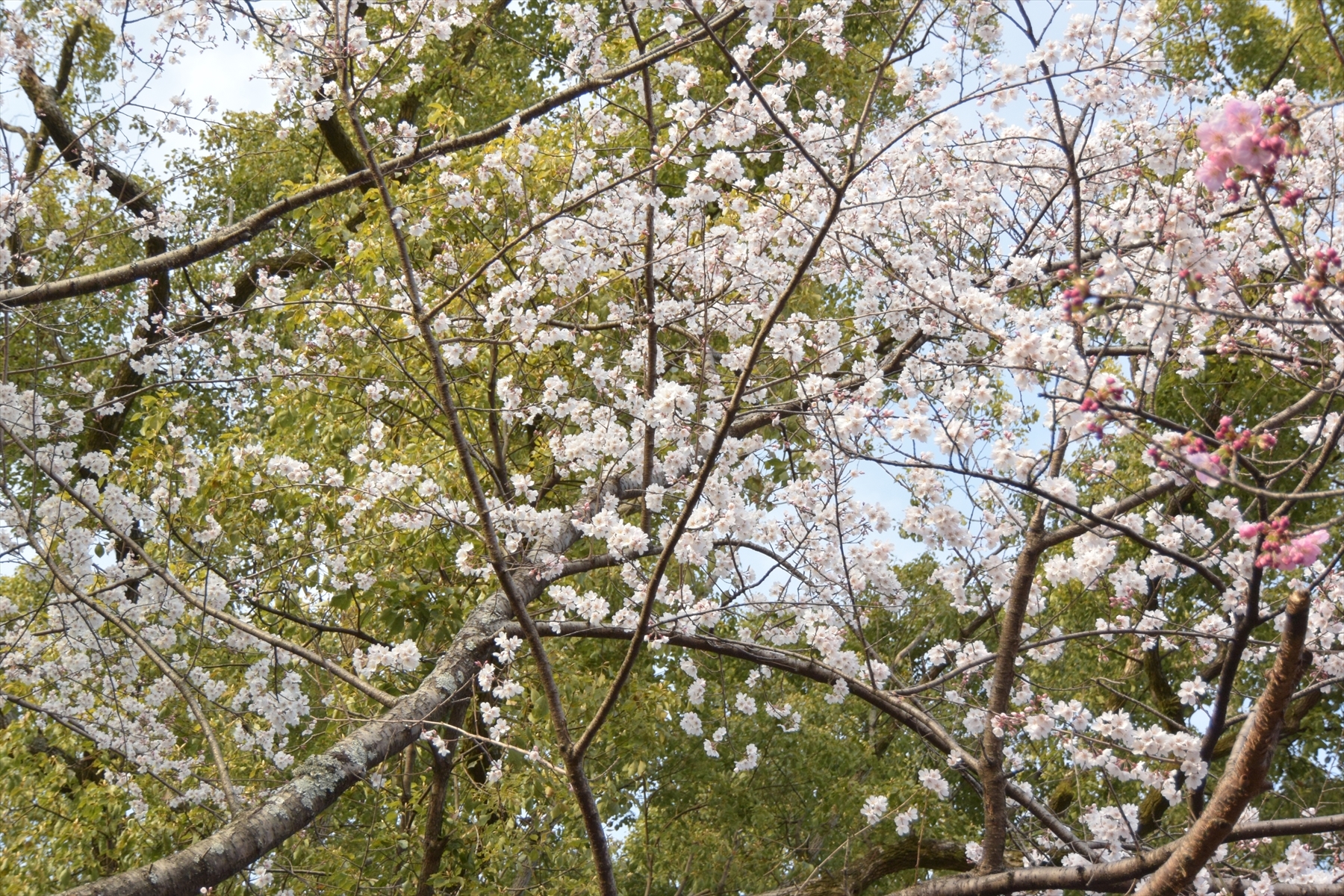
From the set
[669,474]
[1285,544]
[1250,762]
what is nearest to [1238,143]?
[1285,544]

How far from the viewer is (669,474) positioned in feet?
15.9

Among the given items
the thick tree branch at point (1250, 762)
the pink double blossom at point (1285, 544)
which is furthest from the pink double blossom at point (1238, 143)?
the thick tree branch at point (1250, 762)

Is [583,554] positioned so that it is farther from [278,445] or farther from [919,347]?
[919,347]

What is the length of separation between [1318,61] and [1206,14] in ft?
15.4

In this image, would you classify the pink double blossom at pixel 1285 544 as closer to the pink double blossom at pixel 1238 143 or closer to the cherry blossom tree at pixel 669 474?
the cherry blossom tree at pixel 669 474

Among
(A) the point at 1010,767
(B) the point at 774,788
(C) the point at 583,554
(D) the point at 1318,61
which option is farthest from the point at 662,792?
(D) the point at 1318,61

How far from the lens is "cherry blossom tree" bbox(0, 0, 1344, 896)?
3.68 metres

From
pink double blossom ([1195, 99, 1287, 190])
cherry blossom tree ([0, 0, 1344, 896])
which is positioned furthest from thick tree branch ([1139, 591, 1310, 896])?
pink double blossom ([1195, 99, 1287, 190])

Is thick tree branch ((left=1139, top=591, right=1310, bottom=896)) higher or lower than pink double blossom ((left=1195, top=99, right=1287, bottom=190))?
lower

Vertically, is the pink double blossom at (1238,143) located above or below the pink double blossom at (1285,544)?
above

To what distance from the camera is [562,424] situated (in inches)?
239

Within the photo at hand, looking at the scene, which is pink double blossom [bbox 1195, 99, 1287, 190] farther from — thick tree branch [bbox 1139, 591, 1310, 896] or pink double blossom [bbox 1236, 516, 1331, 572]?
thick tree branch [bbox 1139, 591, 1310, 896]

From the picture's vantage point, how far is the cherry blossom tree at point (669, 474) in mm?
3680

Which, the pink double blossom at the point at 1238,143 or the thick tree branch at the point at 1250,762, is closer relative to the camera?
the pink double blossom at the point at 1238,143
